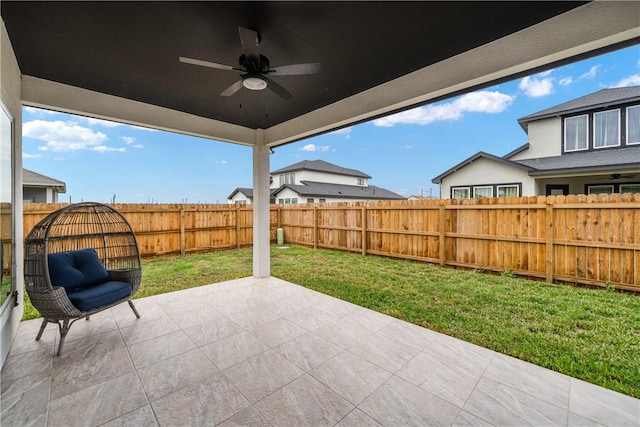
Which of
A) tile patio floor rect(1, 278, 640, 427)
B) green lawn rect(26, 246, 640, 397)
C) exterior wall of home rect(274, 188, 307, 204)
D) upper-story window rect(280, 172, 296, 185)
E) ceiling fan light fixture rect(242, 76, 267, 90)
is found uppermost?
upper-story window rect(280, 172, 296, 185)

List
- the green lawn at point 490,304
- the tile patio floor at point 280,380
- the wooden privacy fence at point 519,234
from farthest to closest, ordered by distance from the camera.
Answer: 1. the wooden privacy fence at point 519,234
2. the green lawn at point 490,304
3. the tile patio floor at point 280,380

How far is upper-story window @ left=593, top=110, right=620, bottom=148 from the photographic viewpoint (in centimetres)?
717

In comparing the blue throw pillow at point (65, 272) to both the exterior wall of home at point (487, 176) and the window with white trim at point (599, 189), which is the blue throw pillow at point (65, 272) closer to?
the exterior wall of home at point (487, 176)

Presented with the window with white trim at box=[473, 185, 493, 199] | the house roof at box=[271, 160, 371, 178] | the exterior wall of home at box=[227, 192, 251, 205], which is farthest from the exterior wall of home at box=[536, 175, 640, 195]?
the exterior wall of home at box=[227, 192, 251, 205]

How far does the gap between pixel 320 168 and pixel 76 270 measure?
65.2 feet

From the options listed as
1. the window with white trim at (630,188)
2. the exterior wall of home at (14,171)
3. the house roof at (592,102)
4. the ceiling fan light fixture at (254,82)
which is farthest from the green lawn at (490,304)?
the house roof at (592,102)

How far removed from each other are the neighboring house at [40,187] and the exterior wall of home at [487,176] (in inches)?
574

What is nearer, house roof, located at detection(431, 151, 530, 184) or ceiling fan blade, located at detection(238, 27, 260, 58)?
ceiling fan blade, located at detection(238, 27, 260, 58)

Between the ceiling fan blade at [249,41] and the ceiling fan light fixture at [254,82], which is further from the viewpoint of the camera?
the ceiling fan light fixture at [254,82]

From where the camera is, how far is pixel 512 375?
210 cm

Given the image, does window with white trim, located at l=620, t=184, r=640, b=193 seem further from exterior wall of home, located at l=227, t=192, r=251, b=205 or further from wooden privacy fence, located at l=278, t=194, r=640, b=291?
exterior wall of home, located at l=227, t=192, r=251, b=205

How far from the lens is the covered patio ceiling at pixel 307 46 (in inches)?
76.7

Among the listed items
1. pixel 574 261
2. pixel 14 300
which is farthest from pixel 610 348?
pixel 14 300

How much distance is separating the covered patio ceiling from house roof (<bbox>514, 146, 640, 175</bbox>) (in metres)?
6.49
